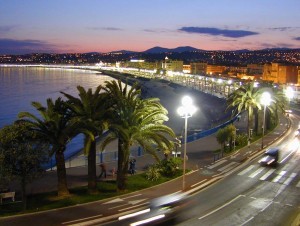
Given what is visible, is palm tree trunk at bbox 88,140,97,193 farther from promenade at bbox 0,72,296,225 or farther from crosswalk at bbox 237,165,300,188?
crosswalk at bbox 237,165,300,188

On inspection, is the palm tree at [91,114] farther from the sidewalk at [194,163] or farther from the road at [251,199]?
the road at [251,199]

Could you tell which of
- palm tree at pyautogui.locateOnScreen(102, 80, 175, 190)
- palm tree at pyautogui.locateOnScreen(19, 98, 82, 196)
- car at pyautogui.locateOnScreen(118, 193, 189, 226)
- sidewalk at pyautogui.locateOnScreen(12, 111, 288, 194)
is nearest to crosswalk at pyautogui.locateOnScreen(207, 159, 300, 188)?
sidewalk at pyautogui.locateOnScreen(12, 111, 288, 194)

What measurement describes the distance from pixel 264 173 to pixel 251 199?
678 cm

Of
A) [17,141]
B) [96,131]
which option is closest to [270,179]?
[96,131]

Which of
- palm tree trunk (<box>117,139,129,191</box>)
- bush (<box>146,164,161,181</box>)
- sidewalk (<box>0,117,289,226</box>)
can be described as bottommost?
sidewalk (<box>0,117,289,226</box>)

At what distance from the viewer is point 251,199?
71.8 ft

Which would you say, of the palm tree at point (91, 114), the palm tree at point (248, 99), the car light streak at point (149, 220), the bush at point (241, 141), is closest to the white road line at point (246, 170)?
the bush at point (241, 141)

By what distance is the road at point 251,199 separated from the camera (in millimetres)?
18708

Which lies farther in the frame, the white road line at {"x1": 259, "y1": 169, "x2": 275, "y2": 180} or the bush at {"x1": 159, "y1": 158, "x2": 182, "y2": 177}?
the white road line at {"x1": 259, "y1": 169, "x2": 275, "y2": 180}

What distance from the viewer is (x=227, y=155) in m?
34.0

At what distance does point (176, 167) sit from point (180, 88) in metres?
121

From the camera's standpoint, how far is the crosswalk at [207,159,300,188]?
26234 mm

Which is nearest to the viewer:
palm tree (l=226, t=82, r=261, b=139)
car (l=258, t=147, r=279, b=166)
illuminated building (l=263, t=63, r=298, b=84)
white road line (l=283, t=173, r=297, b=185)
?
white road line (l=283, t=173, r=297, b=185)

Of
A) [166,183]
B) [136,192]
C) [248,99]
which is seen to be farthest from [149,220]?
[248,99]
